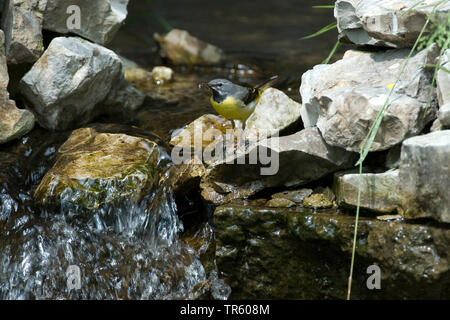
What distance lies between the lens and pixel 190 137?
17.4 feet

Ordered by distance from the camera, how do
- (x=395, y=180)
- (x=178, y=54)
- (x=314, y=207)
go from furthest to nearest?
(x=178, y=54) < (x=314, y=207) < (x=395, y=180)

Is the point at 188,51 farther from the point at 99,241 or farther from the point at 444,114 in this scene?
the point at 444,114

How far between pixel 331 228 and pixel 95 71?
294 centimetres

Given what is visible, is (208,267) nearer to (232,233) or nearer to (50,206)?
(232,233)

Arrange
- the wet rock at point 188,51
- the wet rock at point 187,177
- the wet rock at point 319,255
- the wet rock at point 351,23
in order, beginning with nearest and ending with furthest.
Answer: the wet rock at point 319,255
the wet rock at point 351,23
the wet rock at point 187,177
the wet rock at point 188,51

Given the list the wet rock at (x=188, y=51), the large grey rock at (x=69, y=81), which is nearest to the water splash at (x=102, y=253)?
the large grey rock at (x=69, y=81)

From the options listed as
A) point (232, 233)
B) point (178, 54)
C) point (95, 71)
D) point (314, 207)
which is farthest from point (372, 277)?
point (178, 54)

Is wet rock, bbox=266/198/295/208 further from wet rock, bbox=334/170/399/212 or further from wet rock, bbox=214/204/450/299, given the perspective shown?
wet rock, bbox=334/170/399/212

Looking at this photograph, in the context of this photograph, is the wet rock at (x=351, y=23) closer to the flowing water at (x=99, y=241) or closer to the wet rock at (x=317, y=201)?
the wet rock at (x=317, y=201)

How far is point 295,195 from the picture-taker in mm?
4289

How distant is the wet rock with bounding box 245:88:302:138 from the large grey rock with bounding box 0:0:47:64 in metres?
2.21

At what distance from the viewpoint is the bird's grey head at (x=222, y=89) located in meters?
4.84

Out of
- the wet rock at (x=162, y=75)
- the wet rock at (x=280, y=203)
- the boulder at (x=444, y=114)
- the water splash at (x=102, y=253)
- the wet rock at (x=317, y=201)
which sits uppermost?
the boulder at (x=444, y=114)

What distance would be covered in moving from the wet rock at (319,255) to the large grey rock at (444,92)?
2.43 feet
